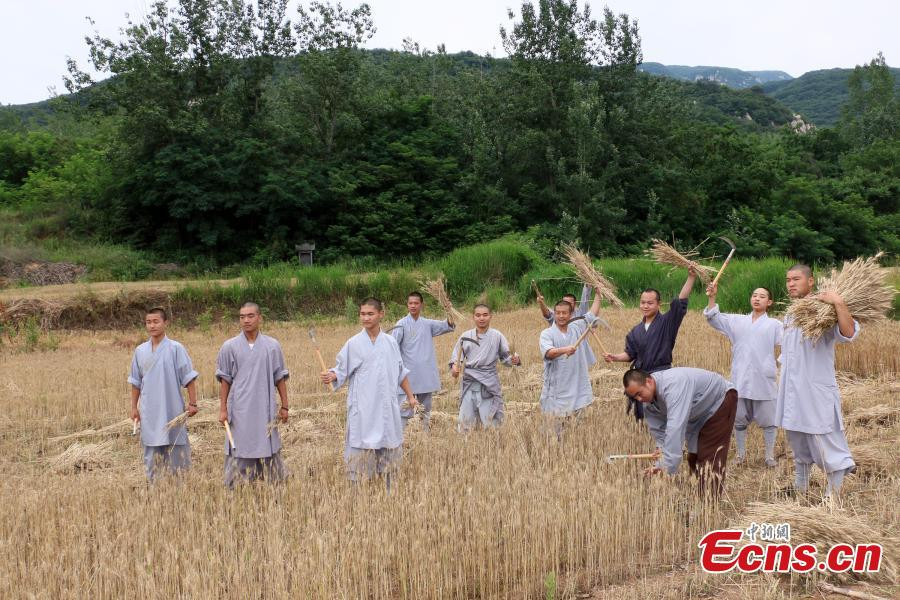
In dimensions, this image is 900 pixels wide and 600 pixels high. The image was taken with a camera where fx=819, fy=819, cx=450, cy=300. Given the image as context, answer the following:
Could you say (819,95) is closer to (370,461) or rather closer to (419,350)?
(419,350)

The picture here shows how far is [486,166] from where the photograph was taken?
104ft

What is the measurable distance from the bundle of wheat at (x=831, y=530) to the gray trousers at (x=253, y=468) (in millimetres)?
3783

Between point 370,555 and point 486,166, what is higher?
point 486,166

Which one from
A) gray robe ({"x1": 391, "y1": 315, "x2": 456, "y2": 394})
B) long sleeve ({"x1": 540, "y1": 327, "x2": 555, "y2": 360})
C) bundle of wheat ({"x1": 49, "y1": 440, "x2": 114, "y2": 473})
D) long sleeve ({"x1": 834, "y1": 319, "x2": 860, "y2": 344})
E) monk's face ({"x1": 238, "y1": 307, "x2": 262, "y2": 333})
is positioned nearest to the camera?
long sleeve ({"x1": 834, "y1": 319, "x2": 860, "y2": 344})

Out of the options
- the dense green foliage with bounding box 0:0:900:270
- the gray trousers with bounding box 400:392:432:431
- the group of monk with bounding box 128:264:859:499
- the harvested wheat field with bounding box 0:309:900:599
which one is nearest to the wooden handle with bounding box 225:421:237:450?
the group of monk with bounding box 128:264:859:499

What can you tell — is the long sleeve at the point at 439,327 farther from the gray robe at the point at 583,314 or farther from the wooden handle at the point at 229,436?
the wooden handle at the point at 229,436

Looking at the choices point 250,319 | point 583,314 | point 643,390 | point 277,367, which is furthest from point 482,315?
point 643,390

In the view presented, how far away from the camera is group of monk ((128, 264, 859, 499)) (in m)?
6.11

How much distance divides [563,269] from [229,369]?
16.6 m

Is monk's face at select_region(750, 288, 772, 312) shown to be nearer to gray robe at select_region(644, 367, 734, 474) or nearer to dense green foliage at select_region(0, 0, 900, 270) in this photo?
gray robe at select_region(644, 367, 734, 474)

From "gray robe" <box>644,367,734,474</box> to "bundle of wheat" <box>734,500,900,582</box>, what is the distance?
2.88 ft

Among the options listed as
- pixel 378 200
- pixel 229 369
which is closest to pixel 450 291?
pixel 378 200

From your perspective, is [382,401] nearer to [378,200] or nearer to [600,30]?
[378,200]

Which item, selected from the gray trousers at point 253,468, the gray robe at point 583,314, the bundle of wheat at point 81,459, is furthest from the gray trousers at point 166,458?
the gray robe at point 583,314
